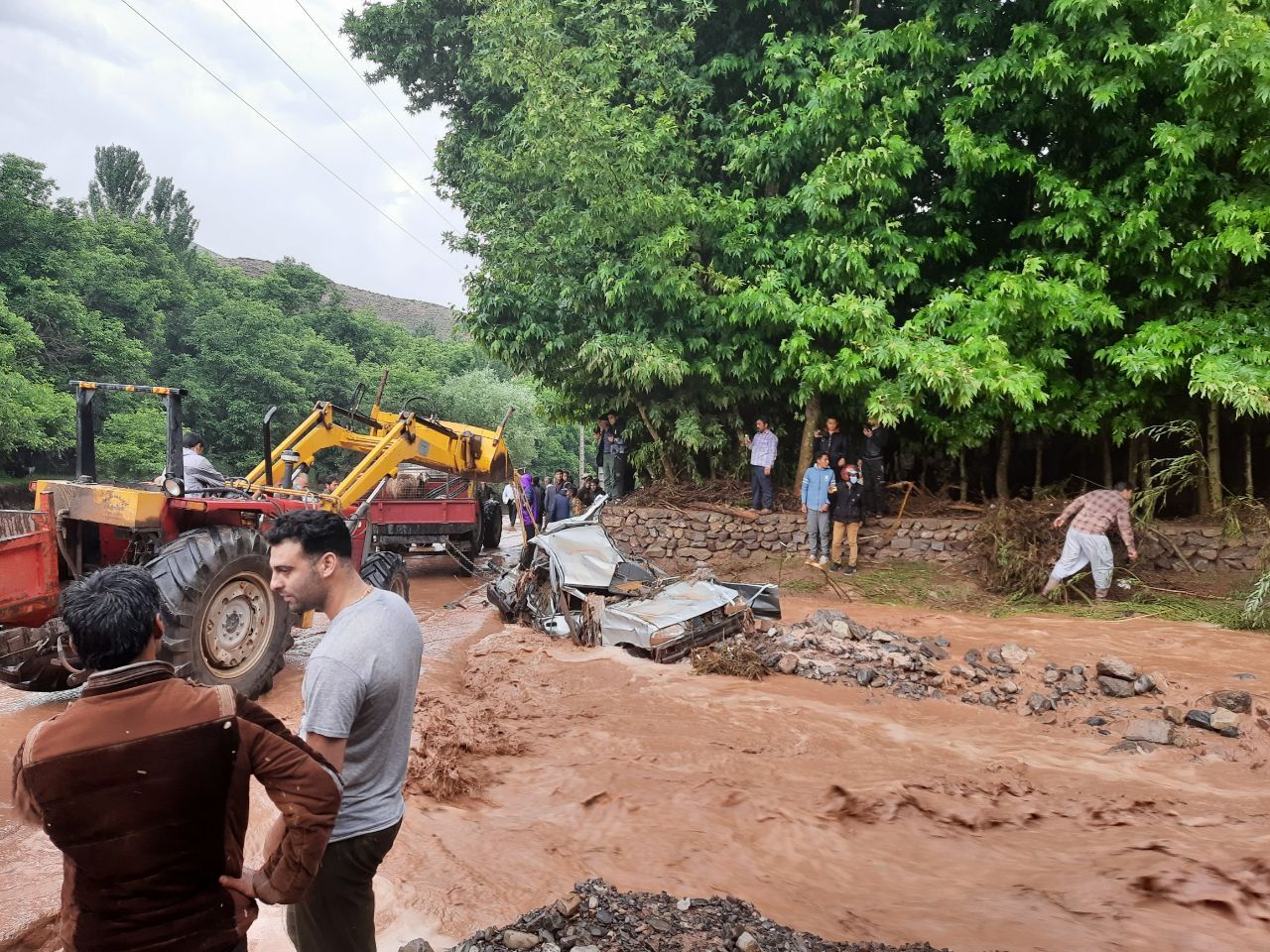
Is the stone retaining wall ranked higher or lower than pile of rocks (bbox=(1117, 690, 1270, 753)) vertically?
higher

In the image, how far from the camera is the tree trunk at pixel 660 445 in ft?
49.4

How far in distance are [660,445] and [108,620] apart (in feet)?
45.0

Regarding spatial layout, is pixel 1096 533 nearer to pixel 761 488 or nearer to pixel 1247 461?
pixel 1247 461

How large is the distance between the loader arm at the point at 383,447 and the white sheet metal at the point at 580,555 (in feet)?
7.30

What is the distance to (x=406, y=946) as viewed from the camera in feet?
11.1

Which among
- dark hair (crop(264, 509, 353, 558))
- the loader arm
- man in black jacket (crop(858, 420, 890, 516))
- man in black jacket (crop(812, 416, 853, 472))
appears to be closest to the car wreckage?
the loader arm

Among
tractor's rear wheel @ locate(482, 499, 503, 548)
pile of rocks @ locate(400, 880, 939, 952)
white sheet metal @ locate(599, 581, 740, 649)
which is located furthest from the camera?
tractor's rear wheel @ locate(482, 499, 503, 548)

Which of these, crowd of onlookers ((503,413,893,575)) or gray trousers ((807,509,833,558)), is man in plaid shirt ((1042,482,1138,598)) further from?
gray trousers ((807,509,833,558))

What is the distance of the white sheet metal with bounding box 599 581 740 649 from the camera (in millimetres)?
8766

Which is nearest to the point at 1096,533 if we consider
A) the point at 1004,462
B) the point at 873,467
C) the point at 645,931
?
the point at 1004,462

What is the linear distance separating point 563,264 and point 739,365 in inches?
138

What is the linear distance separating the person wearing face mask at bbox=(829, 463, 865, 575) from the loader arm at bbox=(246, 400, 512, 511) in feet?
18.0

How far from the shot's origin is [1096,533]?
10.8 metres

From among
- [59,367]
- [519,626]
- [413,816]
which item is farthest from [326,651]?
[59,367]
